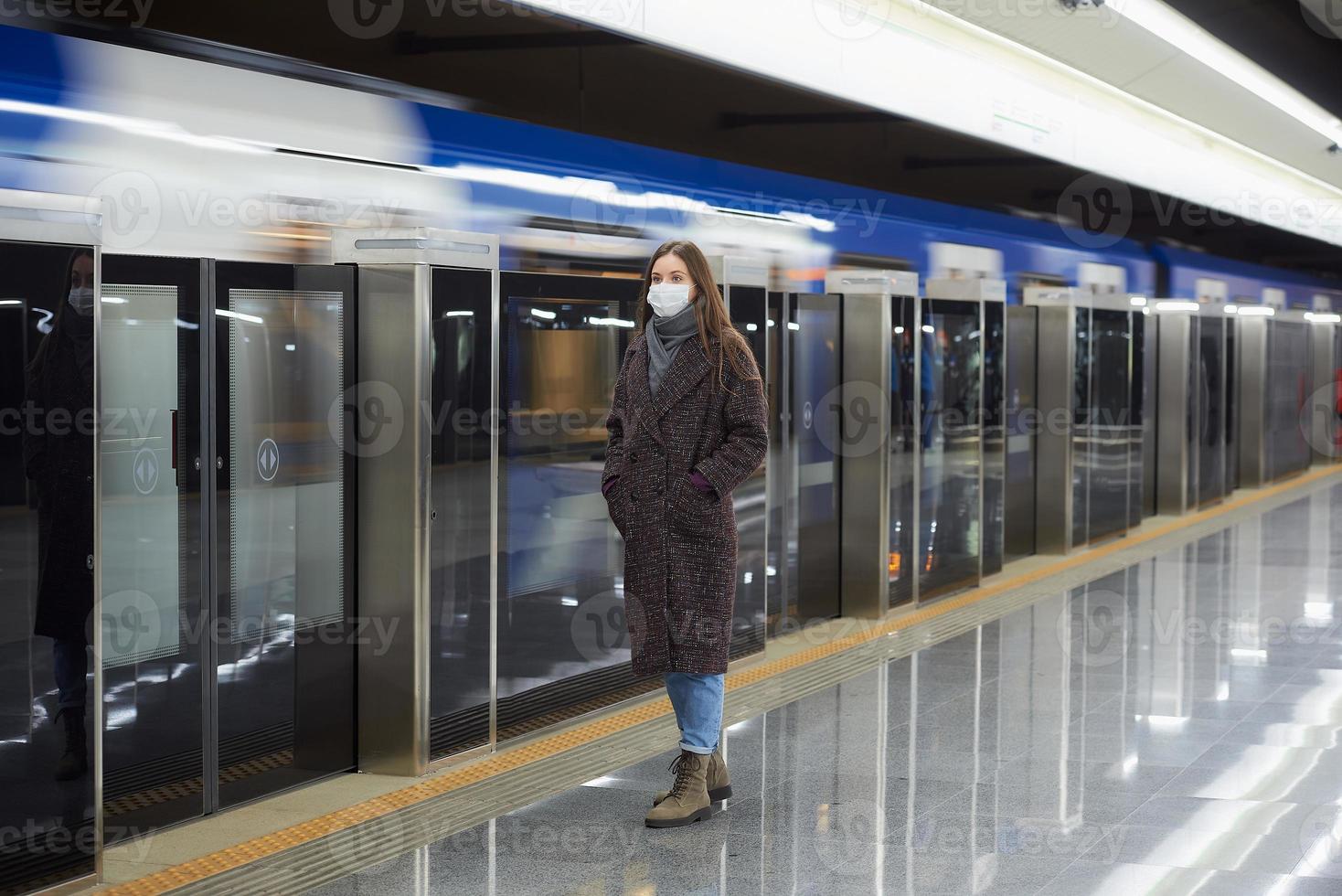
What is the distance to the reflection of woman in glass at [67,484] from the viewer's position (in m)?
3.17

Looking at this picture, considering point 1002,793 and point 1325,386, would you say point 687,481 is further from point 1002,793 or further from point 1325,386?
point 1325,386

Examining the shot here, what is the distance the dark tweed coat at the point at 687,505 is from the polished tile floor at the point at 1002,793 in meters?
0.54

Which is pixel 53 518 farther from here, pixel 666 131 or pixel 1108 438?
pixel 1108 438

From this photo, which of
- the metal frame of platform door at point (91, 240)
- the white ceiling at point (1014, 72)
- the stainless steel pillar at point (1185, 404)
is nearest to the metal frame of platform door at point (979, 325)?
the white ceiling at point (1014, 72)

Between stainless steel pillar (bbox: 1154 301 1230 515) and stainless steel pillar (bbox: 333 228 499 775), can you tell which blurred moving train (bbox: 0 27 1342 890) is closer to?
stainless steel pillar (bbox: 333 228 499 775)

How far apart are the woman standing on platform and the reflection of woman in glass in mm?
1380

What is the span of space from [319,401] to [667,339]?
1163mm

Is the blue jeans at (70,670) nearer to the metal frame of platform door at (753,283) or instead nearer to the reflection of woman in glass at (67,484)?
the reflection of woman in glass at (67,484)

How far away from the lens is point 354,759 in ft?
14.3

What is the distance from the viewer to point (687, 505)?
146 inches

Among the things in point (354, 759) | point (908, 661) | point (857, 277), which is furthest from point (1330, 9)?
point (354, 759)

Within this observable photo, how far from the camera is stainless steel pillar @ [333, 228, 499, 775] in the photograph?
4.19 meters

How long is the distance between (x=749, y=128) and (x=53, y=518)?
5.75m

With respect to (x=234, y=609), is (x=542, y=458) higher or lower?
higher
